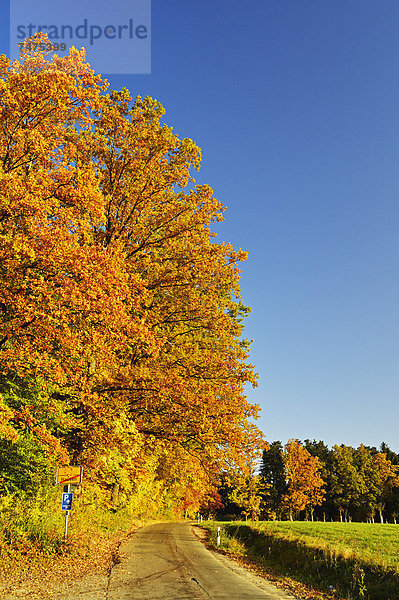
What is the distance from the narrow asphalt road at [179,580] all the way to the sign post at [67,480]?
2447mm

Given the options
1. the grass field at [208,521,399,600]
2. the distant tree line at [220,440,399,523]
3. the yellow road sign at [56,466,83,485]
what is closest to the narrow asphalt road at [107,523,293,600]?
the grass field at [208,521,399,600]

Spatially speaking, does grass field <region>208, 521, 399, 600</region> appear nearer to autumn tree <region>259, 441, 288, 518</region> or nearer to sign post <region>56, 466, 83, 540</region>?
sign post <region>56, 466, 83, 540</region>

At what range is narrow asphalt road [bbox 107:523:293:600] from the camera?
9.39 meters

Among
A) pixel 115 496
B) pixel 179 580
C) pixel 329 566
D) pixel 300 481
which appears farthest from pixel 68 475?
pixel 300 481

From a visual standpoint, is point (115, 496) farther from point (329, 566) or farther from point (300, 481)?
point (300, 481)

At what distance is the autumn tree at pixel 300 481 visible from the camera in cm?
6147

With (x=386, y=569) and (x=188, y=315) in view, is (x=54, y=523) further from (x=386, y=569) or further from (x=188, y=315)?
(x=386, y=569)

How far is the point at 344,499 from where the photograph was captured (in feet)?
225

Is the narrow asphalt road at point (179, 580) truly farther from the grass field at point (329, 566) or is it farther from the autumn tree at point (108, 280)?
the autumn tree at point (108, 280)

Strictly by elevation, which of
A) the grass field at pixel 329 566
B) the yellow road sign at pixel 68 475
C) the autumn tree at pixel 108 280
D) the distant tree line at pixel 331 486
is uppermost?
the autumn tree at pixel 108 280

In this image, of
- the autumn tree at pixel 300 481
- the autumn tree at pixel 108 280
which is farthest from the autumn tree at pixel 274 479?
the autumn tree at pixel 108 280

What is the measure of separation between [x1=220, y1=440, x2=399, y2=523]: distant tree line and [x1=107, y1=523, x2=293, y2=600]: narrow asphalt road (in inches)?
2009

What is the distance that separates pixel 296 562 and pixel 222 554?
3897 mm

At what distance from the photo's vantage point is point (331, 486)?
73125 mm
